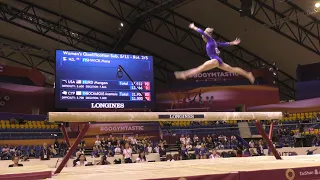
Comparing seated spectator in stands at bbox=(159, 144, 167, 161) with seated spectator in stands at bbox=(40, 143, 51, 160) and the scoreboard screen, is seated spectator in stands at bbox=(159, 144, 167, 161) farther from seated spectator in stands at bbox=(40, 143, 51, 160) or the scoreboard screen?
seated spectator in stands at bbox=(40, 143, 51, 160)

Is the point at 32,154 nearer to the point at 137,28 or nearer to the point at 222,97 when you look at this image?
the point at 137,28

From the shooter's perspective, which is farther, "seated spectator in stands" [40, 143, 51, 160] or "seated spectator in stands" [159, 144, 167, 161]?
"seated spectator in stands" [159, 144, 167, 161]

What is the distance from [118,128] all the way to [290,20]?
11.2 metres

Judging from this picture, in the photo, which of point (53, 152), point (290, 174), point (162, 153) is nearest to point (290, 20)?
point (162, 153)

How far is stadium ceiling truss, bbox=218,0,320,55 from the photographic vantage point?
59.6ft

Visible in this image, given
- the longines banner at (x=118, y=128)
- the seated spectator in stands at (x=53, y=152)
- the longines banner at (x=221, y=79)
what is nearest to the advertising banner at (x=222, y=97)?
the longines banner at (x=221, y=79)

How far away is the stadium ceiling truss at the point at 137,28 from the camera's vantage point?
19.2 metres

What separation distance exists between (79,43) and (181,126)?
9.87 metres

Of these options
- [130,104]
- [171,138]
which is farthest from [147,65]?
[171,138]

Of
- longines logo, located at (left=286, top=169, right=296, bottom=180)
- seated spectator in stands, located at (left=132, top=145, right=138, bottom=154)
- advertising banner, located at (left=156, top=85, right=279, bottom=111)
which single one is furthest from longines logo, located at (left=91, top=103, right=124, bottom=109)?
longines logo, located at (left=286, top=169, right=296, bottom=180)

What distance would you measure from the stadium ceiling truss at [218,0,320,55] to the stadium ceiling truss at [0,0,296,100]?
128 inches

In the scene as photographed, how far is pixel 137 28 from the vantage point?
20484 mm

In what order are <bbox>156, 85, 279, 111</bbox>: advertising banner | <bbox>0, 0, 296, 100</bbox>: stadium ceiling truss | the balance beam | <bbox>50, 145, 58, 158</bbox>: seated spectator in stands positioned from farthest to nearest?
1. <bbox>156, 85, 279, 111</bbox>: advertising banner
2. <bbox>0, 0, 296, 100</bbox>: stadium ceiling truss
3. <bbox>50, 145, 58, 158</bbox>: seated spectator in stands
4. the balance beam

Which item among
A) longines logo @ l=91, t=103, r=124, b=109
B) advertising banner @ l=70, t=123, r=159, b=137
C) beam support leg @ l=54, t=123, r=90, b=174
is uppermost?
longines logo @ l=91, t=103, r=124, b=109
